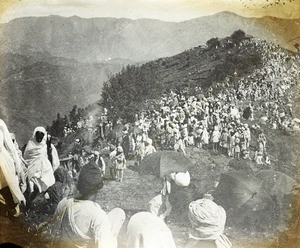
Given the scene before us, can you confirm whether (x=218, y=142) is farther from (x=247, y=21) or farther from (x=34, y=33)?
(x=34, y=33)

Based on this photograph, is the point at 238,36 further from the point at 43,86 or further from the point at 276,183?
the point at 43,86

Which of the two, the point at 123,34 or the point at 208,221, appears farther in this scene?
the point at 123,34

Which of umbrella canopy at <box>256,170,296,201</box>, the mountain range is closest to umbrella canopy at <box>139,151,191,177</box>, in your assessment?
umbrella canopy at <box>256,170,296,201</box>

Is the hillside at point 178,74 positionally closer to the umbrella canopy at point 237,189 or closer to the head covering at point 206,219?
the umbrella canopy at point 237,189

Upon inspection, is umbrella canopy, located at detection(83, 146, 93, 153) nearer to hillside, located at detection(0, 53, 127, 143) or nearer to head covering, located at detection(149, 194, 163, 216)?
hillside, located at detection(0, 53, 127, 143)

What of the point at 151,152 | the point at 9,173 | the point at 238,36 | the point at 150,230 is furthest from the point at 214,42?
the point at 9,173

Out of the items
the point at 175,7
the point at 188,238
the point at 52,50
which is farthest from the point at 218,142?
the point at 52,50
